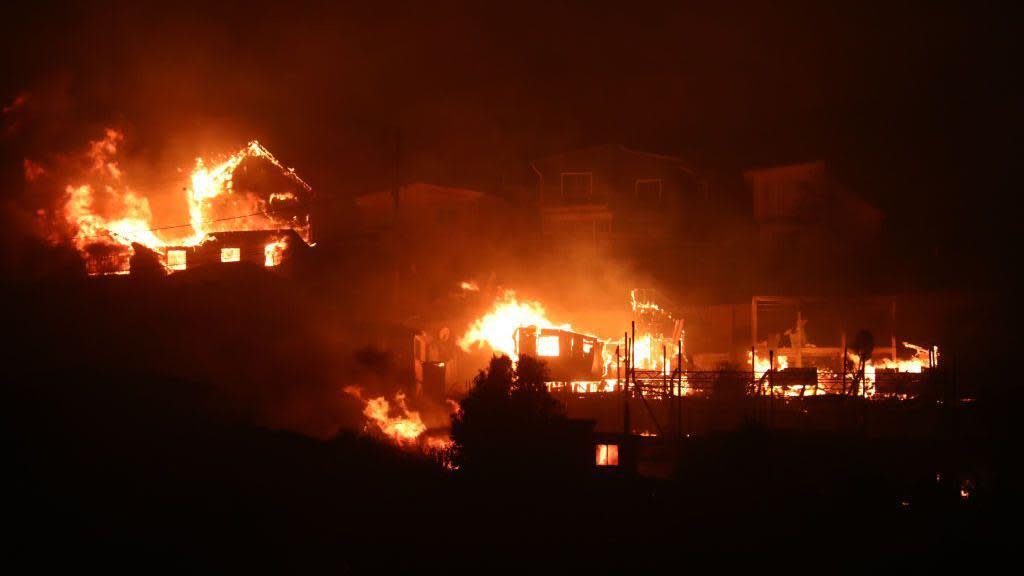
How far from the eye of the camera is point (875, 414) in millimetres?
25297

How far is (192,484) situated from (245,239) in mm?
21209

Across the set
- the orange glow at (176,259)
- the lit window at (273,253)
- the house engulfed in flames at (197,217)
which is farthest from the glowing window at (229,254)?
the orange glow at (176,259)

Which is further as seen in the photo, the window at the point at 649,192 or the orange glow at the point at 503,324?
the window at the point at 649,192

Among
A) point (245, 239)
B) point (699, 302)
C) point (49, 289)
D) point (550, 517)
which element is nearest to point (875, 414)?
point (550, 517)

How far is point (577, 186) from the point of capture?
45156mm

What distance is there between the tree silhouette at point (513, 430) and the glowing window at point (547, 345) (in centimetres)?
1259

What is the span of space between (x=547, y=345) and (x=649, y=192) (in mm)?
12686

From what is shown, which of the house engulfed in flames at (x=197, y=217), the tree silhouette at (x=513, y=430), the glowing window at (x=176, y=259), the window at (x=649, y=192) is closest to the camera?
the tree silhouette at (x=513, y=430)

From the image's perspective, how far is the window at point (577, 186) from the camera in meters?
45.0

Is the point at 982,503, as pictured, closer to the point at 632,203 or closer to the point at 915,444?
the point at 915,444

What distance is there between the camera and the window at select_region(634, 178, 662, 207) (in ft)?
148

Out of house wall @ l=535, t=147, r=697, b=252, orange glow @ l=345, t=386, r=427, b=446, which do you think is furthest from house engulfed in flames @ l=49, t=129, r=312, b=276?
house wall @ l=535, t=147, r=697, b=252

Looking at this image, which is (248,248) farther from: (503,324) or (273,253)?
(503,324)

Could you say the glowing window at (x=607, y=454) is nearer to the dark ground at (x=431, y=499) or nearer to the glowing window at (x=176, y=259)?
the dark ground at (x=431, y=499)
